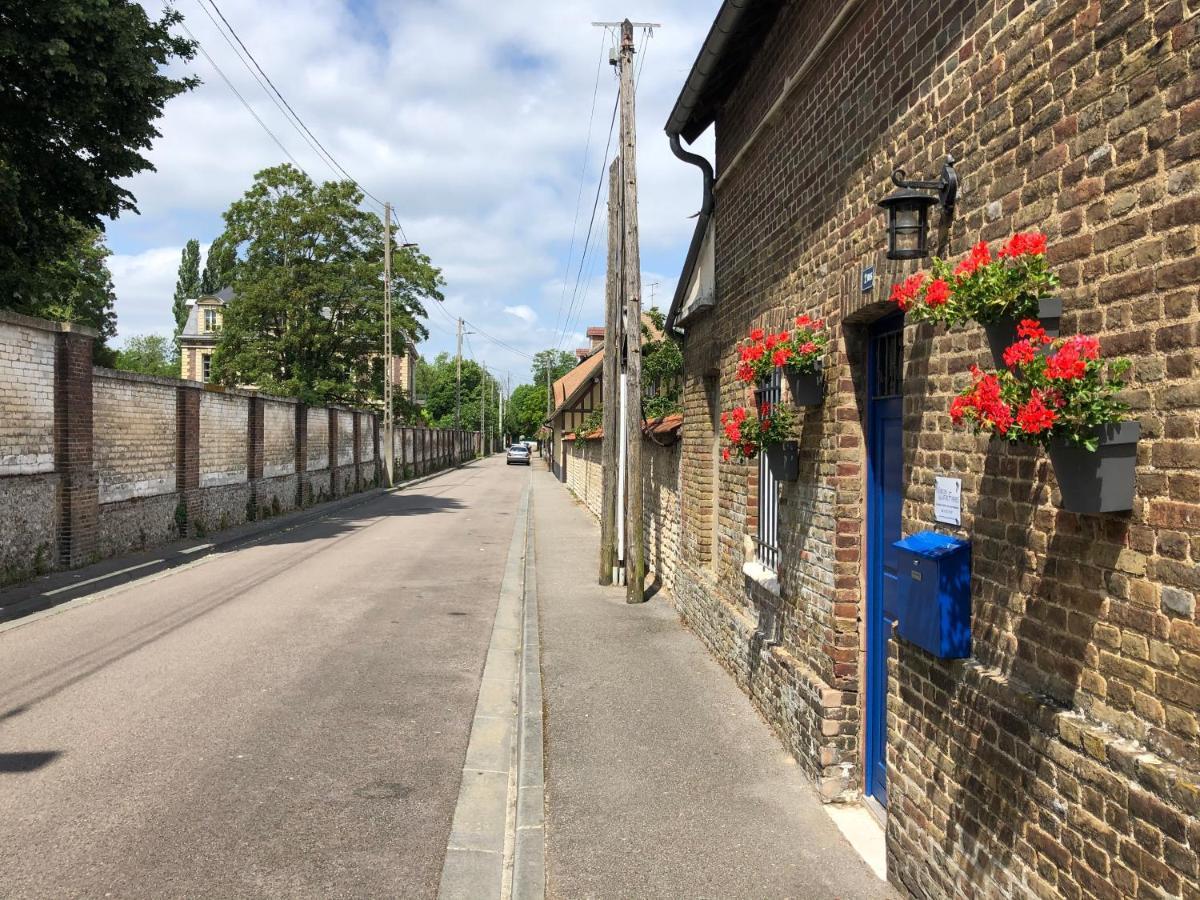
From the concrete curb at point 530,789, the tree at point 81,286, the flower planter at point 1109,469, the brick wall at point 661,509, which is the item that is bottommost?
the concrete curb at point 530,789

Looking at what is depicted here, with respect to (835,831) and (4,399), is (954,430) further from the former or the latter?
(4,399)

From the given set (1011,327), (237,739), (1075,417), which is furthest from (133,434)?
(1075,417)

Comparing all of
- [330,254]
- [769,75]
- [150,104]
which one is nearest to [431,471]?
[330,254]

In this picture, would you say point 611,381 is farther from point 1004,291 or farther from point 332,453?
point 332,453

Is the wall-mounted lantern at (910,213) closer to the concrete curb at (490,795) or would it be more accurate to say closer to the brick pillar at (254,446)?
the concrete curb at (490,795)

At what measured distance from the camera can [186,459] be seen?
54.7ft

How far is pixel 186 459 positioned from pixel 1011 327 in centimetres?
1672

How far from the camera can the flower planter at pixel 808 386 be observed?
505 centimetres

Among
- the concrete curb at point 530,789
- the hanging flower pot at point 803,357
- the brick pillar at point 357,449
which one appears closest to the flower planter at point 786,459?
the hanging flower pot at point 803,357

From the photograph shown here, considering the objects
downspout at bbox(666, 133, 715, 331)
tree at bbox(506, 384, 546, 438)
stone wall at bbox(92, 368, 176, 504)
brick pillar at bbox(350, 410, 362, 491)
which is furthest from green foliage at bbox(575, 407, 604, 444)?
tree at bbox(506, 384, 546, 438)

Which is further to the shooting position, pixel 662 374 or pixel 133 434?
pixel 662 374

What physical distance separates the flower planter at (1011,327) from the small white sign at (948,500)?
0.67m

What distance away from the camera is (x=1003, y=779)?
3023 millimetres

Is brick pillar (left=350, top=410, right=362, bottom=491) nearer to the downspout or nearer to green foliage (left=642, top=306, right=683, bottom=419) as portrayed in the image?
green foliage (left=642, top=306, right=683, bottom=419)
